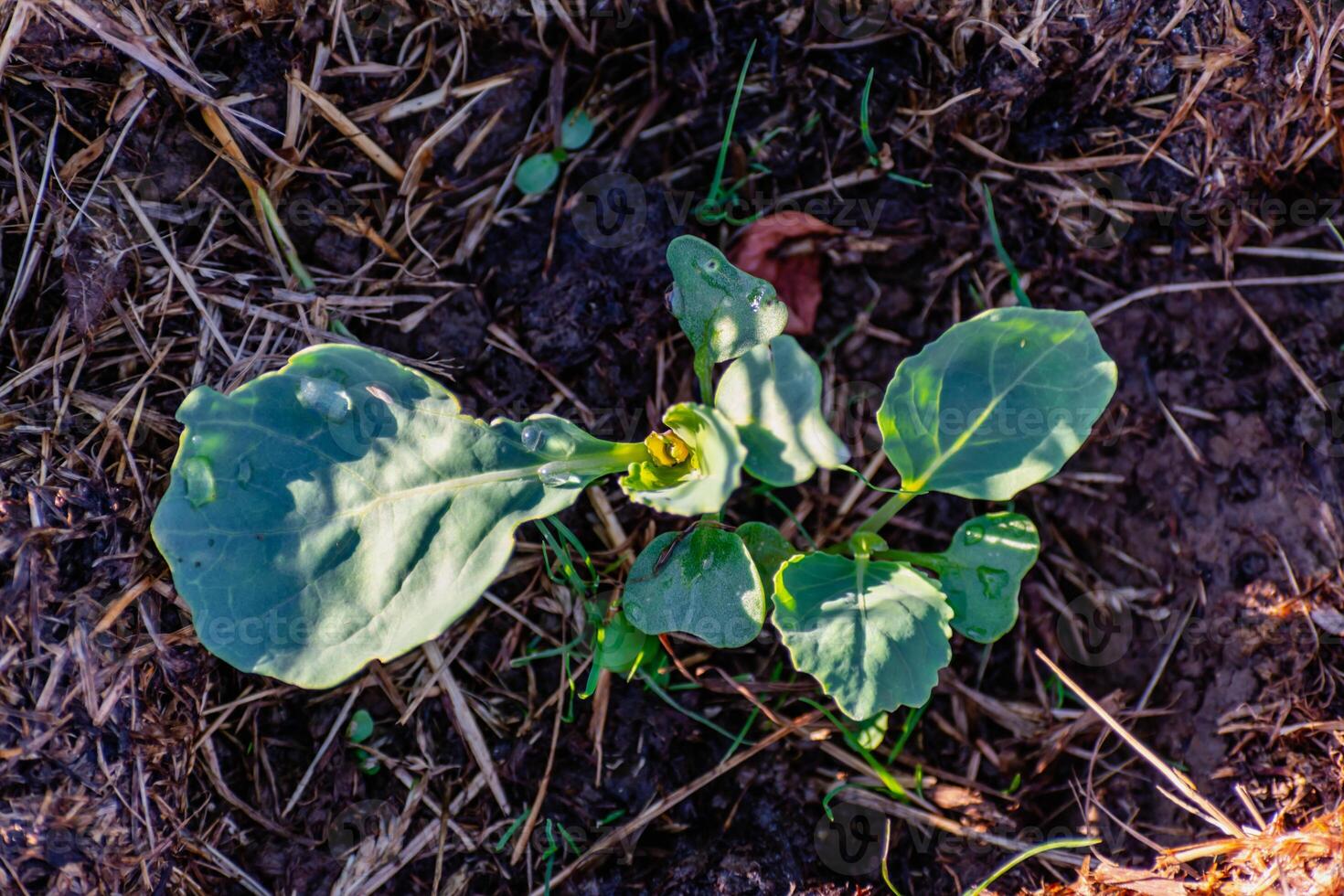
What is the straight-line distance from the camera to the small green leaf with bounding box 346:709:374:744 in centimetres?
220

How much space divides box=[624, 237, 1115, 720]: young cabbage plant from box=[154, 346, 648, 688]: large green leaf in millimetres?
342

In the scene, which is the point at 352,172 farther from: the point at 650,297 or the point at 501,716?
the point at 501,716

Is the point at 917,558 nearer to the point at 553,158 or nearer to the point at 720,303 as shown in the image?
the point at 720,303

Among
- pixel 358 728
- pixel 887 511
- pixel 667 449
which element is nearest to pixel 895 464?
pixel 887 511

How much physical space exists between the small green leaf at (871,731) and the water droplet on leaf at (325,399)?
1.37 meters

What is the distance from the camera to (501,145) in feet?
7.82

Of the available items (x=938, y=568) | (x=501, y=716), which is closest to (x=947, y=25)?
(x=938, y=568)

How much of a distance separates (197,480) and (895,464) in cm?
146

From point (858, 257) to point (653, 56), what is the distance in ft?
2.42

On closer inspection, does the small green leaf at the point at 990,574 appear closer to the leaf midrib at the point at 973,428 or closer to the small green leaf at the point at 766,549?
the leaf midrib at the point at 973,428

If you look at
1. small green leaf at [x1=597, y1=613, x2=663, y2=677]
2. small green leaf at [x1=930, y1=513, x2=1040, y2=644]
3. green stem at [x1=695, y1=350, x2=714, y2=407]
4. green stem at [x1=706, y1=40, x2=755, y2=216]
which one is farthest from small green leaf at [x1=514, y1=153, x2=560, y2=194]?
small green leaf at [x1=930, y1=513, x2=1040, y2=644]

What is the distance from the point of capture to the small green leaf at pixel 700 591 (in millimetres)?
1905

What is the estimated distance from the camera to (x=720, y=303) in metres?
1.97

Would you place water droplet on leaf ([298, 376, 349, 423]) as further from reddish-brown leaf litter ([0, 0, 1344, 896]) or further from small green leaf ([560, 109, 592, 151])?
small green leaf ([560, 109, 592, 151])
